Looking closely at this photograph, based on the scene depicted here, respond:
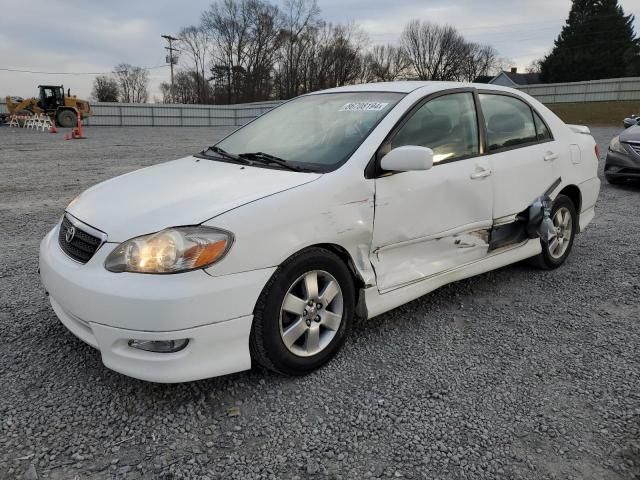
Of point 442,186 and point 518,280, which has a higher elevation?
point 442,186

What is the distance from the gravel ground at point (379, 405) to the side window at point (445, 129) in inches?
44.8

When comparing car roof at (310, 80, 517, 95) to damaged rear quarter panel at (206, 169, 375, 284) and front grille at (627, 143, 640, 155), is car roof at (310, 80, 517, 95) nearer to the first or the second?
damaged rear quarter panel at (206, 169, 375, 284)

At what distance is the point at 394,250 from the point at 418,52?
75.7 meters

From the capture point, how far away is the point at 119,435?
2.29 m

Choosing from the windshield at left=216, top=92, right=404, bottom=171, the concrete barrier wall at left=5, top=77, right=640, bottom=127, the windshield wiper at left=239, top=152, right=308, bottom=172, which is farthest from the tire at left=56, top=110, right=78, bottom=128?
the windshield wiper at left=239, top=152, right=308, bottom=172

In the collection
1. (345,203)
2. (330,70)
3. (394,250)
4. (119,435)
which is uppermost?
(330,70)

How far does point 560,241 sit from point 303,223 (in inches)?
118

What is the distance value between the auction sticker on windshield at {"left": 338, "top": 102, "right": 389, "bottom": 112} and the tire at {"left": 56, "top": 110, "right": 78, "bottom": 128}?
32458 millimetres

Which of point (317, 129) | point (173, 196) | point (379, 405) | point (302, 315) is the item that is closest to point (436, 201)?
point (317, 129)

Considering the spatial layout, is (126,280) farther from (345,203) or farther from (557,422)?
(557,422)

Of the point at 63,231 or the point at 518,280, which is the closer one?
the point at 63,231

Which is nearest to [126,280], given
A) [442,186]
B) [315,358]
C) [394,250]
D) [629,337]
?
[315,358]

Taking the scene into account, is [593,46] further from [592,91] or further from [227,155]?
[227,155]

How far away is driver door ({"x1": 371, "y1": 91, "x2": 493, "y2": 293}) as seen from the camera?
3.05 metres
